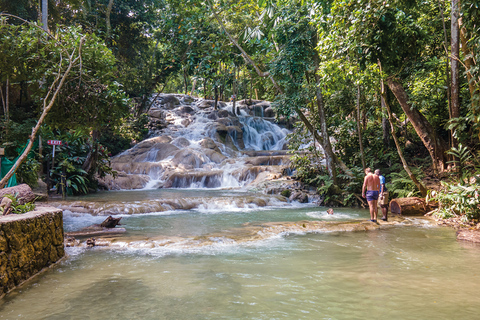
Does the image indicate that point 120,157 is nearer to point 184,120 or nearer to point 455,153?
point 184,120

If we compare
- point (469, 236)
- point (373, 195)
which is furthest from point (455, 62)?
point (469, 236)

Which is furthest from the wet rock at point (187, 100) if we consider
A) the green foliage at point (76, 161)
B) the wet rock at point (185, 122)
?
the green foliage at point (76, 161)

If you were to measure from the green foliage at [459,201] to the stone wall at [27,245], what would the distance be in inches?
384

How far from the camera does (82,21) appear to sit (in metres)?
18.7

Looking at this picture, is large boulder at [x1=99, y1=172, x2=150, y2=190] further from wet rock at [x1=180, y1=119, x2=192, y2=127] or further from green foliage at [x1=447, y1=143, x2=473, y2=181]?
green foliage at [x1=447, y1=143, x2=473, y2=181]

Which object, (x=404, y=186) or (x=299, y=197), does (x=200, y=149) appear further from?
(x=404, y=186)

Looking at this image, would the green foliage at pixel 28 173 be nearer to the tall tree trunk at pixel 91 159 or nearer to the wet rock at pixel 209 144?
the tall tree trunk at pixel 91 159

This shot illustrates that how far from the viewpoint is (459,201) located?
870 cm

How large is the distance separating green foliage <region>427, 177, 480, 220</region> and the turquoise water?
204cm

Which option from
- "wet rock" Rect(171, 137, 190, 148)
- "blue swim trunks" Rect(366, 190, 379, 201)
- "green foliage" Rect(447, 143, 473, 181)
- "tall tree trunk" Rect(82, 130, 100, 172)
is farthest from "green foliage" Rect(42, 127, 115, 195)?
"green foliage" Rect(447, 143, 473, 181)

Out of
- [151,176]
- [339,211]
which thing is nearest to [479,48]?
[339,211]

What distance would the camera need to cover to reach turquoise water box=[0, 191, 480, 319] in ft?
Answer: 11.5

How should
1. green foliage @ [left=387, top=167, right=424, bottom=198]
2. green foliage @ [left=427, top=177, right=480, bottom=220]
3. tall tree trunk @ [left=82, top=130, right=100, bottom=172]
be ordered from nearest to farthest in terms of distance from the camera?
green foliage @ [left=427, top=177, right=480, bottom=220] < green foliage @ [left=387, top=167, right=424, bottom=198] < tall tree trunk @ [left=82, top=130, right=100, bottom=172]

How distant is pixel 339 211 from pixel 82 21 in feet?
59.9
